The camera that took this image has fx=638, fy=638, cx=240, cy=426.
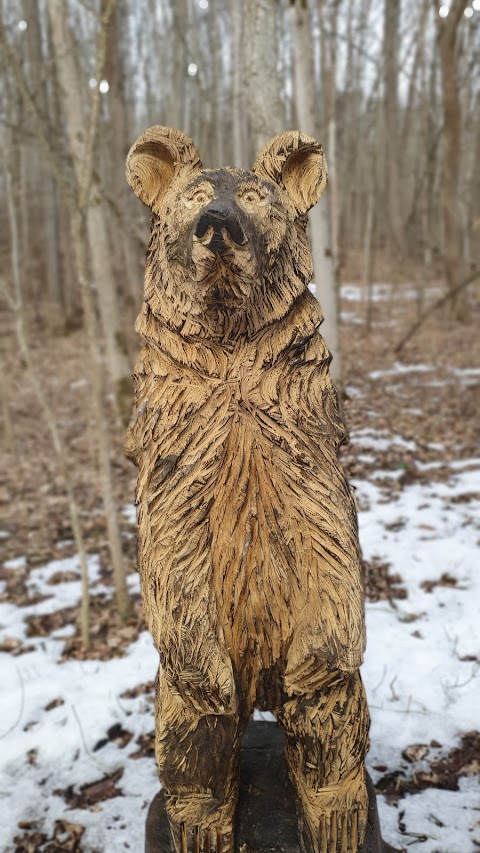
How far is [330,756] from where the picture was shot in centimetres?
177

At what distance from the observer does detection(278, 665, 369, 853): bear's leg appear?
175cm

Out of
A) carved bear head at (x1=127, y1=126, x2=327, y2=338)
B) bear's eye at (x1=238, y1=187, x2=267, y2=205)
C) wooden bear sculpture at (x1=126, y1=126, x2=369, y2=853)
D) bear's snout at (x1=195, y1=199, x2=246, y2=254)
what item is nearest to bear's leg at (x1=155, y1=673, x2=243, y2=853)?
wooden bear sculpture at (x1=126, y1=126, x2=369, y2=853)

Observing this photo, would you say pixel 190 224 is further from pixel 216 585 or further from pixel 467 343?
pixel 467 343

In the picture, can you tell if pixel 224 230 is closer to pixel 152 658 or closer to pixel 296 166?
pixel 296 166

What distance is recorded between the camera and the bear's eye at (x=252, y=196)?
161 cm

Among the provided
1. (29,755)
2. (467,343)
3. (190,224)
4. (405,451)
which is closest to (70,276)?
(467,343)

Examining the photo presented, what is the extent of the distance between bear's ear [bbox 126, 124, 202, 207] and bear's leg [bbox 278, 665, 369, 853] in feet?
4.65

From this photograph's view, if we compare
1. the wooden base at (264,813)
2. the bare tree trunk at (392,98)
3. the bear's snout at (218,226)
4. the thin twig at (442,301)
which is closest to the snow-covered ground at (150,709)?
the wooden base at (264,813)

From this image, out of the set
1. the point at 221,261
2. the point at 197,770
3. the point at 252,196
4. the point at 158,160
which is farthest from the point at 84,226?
the point at 197,770

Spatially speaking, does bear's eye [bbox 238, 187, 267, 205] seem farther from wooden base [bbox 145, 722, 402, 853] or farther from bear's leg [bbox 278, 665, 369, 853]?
wooden base [bbox 145, 722, 402, 853]

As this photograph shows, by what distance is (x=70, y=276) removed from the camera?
1522 cm

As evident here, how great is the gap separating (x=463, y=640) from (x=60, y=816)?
2.22 metres

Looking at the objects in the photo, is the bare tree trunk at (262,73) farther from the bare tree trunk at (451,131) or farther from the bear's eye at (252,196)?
the bare tree trunk at (451,131)

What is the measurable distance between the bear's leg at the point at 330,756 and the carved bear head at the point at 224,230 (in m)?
1.00
